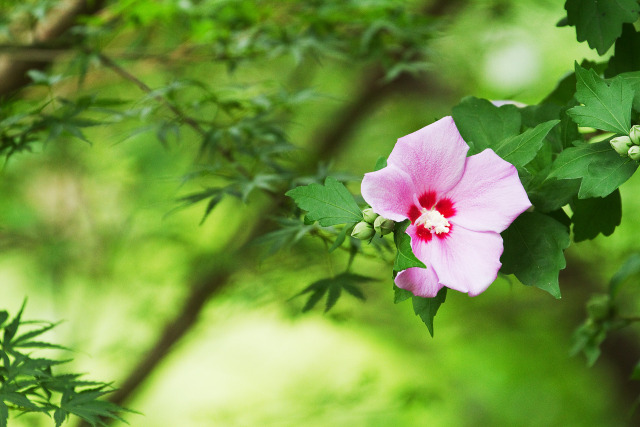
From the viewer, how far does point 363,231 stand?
1.45 ft

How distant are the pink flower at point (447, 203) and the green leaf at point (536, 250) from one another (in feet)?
0.15

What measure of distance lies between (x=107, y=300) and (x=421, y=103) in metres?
1.25

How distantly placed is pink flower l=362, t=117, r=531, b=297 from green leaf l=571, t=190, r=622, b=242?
14 cm

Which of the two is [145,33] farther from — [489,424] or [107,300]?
[489,424]

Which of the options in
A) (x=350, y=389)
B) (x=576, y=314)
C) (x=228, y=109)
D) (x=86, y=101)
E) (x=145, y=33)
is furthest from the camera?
(x=576, y=314)

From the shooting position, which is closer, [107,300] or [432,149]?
[432,149]

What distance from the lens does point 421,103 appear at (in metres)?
2.14

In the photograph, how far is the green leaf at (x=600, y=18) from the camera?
1.75 feet

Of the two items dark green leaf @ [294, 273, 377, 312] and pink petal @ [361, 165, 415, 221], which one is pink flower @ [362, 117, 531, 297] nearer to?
pink petal @ [361, 165, 415, 221]

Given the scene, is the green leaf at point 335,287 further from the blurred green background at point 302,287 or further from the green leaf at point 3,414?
the blurred green background at point 302,287

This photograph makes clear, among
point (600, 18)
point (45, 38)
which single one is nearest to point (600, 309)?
point (600, 18)

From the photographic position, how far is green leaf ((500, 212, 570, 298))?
1.52 feet

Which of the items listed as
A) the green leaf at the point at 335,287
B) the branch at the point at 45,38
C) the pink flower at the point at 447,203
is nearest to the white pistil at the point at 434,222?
the pink flower at the point at 447,203

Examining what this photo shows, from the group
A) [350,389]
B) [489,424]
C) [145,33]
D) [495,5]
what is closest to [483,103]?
[145,33]
